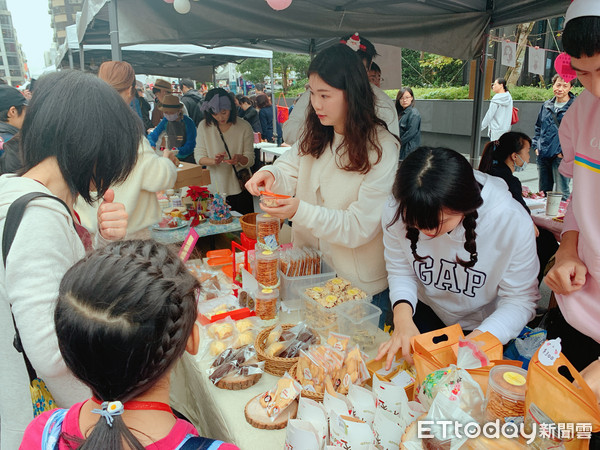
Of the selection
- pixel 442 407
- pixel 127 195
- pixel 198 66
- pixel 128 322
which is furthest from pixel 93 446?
pixel 198 66

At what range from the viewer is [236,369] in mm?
1518

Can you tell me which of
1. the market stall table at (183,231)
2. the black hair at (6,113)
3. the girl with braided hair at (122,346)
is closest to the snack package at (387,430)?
the girl with braided hair at (122,346)

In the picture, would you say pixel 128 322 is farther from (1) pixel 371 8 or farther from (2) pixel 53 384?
(1) pixel 371 8

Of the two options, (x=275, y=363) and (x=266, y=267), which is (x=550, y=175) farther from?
(x=275, y=363)

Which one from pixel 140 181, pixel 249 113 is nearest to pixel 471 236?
pixel 140 181

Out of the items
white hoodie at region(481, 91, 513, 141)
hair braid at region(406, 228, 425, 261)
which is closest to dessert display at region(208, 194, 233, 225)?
hair braid at region(406, 228, 425, 261)

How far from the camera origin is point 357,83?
196 centimetres

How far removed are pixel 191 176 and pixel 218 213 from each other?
1.96 ft

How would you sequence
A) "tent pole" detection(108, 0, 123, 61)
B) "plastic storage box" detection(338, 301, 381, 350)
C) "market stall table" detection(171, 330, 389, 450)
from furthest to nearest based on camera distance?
1. "tent pole" detection(108, 0, 123, 61)
2. "plastic storage box" detection(338, 301, 381, 350)
3. "market stall table" detection(171, 330, 389, 450)

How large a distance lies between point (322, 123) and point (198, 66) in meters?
8.95

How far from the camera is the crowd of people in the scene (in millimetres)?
844

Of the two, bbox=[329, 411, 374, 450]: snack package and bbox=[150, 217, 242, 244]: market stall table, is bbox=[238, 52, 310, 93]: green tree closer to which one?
bbox=[150, 217, 242, 244]: market stall table

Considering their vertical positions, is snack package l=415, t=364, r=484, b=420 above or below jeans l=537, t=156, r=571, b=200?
above

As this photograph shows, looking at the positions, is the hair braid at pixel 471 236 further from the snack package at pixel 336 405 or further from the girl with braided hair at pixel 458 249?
the snack package at pixel 336 405
